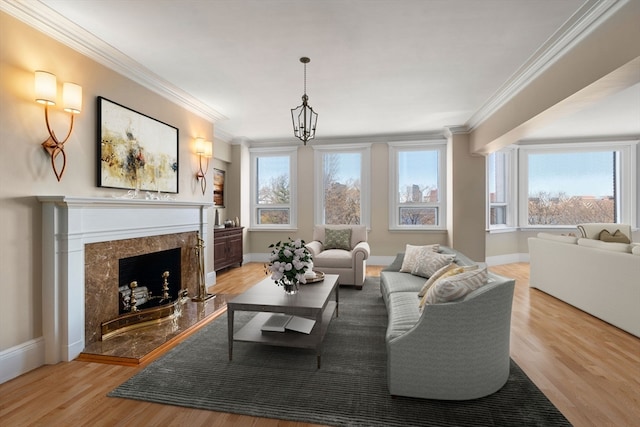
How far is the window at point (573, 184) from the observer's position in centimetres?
657

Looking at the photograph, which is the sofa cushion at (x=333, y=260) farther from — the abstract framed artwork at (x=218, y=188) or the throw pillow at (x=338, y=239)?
the abstract framed artwork at (x=218, y=188)

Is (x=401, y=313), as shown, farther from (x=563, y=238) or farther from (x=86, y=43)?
(x=86, y=43)

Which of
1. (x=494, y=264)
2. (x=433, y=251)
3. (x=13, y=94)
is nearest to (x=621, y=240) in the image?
(x=494, y=264)

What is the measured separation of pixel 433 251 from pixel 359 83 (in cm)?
216

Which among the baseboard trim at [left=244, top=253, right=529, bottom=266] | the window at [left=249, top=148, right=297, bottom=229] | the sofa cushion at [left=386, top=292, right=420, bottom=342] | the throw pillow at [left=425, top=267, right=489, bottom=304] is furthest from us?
the window at [left=249, top=148, right=297, bottom=229]

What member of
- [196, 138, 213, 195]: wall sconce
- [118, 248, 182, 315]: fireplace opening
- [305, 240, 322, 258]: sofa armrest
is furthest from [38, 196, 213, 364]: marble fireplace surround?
[305, 240, 322, 258]: sofa armrest

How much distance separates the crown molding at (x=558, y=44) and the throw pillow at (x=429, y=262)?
209 centimetres

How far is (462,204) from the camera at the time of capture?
226 inches

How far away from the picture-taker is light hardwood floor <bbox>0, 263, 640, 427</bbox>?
1.80 metres

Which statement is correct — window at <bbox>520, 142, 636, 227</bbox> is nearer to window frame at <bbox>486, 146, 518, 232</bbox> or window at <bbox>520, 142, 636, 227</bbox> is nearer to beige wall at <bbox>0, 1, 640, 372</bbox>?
window frame at <bbox>486, 146, 518, 232</bbox>

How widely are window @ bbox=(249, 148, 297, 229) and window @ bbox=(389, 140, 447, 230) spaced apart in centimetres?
212

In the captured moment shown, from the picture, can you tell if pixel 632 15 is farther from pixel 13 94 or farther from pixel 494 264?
pixel 494 264

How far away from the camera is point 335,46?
2.89 m

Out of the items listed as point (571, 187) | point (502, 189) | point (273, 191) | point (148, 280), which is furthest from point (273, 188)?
point (571, 187)
